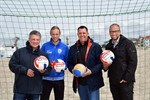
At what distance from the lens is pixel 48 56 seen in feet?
15.8

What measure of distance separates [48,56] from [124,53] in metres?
1.32

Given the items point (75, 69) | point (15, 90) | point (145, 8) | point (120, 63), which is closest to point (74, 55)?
point (75, 69)

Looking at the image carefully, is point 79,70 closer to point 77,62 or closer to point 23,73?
point 77,62

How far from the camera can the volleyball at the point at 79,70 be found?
177 inches

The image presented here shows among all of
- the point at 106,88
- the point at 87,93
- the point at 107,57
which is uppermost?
the point at 107,57

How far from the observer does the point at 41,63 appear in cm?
429

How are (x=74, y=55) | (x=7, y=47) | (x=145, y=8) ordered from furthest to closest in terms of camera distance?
(x=7, y=47) → (x=145, y=8) → (x=74, y=55)

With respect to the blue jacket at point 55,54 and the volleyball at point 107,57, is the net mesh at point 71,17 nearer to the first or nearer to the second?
the blue jacket at point 55,54

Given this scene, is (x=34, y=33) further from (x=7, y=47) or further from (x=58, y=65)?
(x=7, y=47)

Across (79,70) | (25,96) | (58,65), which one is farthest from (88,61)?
(25,96)

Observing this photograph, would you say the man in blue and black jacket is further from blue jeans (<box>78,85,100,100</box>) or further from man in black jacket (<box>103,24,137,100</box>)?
man in black jacket (<box>103,24,137,100</box>)

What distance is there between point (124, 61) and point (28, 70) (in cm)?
157

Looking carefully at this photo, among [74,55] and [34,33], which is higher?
[34,33]

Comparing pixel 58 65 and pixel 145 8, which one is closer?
→ pixel 58 65
